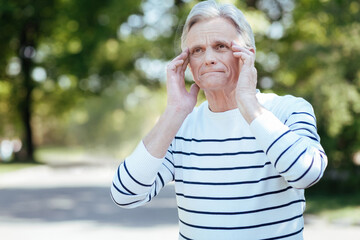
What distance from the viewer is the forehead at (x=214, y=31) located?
2.00m

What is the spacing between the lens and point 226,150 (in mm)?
1985

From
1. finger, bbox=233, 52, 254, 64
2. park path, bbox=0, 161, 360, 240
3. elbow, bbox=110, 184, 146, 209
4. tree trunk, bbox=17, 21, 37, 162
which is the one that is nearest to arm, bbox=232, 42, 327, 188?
finger, bbox=233, 52, 254, 64

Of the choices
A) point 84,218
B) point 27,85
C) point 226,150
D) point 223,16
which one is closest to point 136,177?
point 226,150

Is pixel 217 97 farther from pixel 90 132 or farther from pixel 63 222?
pixel 90 132

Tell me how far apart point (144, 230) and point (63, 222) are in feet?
5.79

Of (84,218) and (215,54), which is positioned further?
(84,218)

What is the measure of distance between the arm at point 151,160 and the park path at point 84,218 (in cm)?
602

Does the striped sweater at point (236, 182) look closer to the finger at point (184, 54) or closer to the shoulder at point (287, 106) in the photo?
the shoulder at point (287, 106)

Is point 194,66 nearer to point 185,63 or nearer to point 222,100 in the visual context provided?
point 185,63

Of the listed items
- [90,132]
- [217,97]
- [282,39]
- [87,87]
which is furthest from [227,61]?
[90,132]

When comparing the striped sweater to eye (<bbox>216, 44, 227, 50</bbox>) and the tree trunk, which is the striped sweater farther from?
the tree trunk

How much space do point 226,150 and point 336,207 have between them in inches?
360

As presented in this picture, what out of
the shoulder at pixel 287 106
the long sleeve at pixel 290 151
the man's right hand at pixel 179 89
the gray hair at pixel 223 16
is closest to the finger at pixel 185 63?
the man's right hand at pixel 179 89

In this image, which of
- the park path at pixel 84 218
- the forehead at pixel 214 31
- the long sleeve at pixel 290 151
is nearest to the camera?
the long sleeve at pixel 290 151
